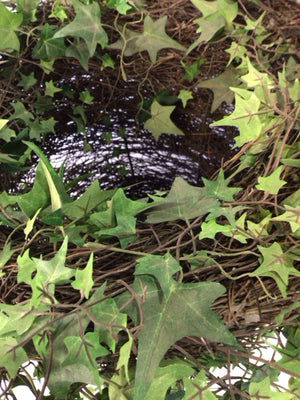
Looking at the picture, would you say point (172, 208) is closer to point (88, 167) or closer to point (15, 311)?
point (15, 311)

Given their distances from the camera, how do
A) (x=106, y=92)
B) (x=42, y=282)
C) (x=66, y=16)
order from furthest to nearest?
(x=106, y=92) → (x=66, y=16) → (x=42, y=282)

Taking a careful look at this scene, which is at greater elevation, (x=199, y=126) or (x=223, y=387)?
(x=199, y=126)

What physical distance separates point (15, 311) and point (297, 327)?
0.17 m

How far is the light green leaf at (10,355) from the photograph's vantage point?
0.87 ft

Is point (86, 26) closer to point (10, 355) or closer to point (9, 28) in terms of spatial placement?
point (9, 28)

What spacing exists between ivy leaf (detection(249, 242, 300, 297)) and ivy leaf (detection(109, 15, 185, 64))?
240 millimetres

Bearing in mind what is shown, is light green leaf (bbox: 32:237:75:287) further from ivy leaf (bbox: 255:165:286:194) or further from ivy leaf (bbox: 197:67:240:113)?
ivy leaf (bbox: 197:67:240:113)

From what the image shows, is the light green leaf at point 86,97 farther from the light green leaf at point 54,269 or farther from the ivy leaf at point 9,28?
the light green leaf at point 54,269

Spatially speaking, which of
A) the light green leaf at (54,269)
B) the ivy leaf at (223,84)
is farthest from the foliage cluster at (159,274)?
the ivy leaf at (223,84)

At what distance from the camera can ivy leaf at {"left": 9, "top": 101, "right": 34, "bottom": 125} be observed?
48 centimetres

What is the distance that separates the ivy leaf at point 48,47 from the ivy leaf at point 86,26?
4 centimetres

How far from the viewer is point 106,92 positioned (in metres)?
0.58

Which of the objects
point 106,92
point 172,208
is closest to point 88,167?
point 106,92

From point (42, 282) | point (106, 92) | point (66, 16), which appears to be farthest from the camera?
point (106, 92)
